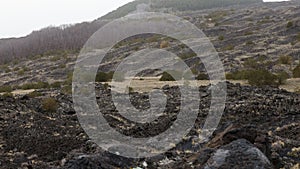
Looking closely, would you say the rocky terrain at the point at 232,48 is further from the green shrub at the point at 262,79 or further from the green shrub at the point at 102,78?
the green shrub at the point at 102,78

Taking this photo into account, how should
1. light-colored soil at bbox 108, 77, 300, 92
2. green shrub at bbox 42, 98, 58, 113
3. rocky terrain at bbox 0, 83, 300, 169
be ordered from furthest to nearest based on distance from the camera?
light-colored soil at bbox 108, 77, 300, 92
green shrub at bbox 42, 98, 58, 113
rocky terrain at bbox 0, 83, 300, 169

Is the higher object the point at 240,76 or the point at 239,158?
the point at 239,158

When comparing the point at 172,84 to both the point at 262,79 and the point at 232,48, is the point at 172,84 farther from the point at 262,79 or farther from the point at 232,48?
the point at 232,48

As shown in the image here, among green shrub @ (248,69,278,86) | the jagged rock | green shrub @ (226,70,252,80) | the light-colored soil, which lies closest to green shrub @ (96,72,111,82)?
the light-colored soil

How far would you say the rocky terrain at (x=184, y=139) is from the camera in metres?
7.98

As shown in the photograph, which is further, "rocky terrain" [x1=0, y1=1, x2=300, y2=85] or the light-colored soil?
"rocky terrain" [x1=0, y1=1, x2=300, y2=85]

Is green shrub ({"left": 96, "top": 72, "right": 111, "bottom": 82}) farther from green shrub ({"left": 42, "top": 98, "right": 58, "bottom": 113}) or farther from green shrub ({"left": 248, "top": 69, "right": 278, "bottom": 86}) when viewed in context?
green shrub ({"left": 42, "top": 98, "right": 58, "bottom": 113})

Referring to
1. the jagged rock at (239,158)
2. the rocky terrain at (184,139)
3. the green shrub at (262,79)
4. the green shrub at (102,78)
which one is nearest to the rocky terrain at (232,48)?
the green shrub at (262,79)

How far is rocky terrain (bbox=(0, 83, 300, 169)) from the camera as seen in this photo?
7977 mm

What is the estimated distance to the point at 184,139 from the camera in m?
12.1

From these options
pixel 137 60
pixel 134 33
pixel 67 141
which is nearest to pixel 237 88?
pixel 67 141

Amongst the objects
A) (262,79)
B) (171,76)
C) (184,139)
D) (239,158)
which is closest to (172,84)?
(171,76)

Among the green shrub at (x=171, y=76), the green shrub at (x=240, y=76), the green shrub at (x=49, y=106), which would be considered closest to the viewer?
the green shrub at (x=49, y=106)

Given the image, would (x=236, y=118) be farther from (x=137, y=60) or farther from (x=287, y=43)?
(x=137, y=60)
